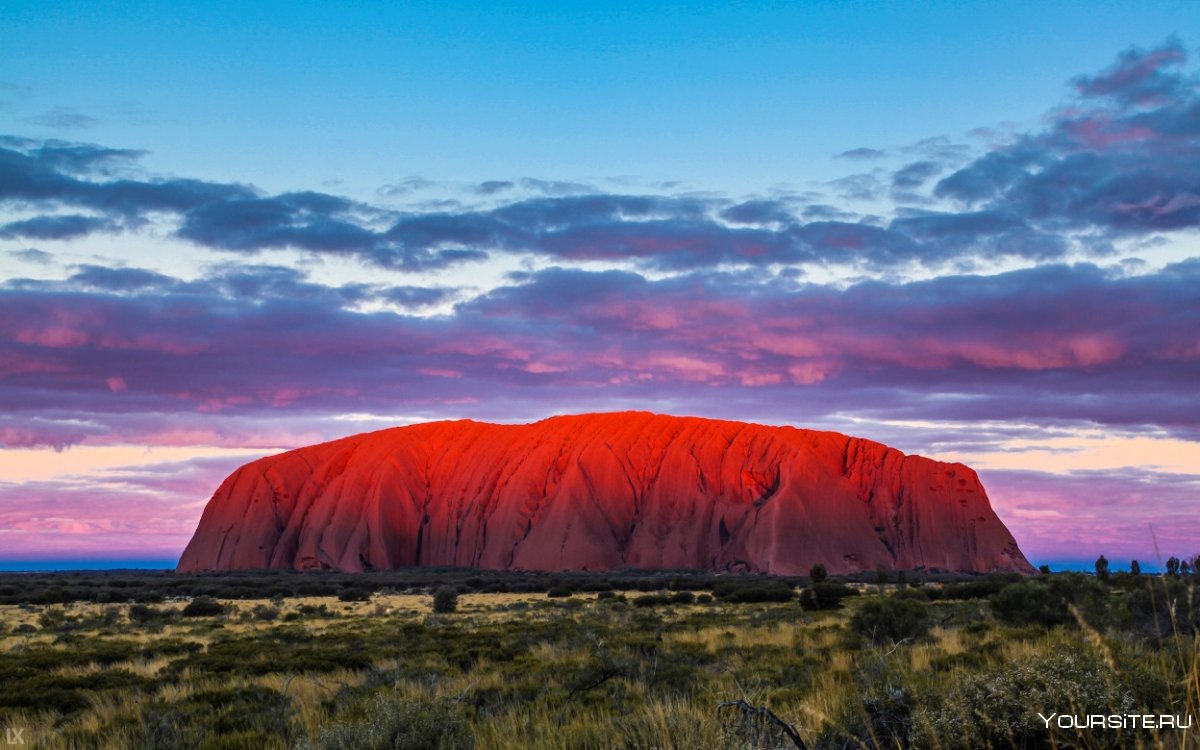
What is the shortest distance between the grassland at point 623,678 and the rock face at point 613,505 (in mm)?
61435

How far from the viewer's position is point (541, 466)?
10356 cm

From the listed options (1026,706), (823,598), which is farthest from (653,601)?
(1026,706)

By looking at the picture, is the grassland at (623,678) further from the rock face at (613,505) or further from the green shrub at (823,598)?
the rock face at (613,505)

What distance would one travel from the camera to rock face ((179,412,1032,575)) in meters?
91.6

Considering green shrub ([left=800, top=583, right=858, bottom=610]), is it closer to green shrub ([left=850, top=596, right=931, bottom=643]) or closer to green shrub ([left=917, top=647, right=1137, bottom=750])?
green shrub ([left=850, top=596, right=931, bottom=643])

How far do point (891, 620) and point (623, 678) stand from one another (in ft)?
32.6

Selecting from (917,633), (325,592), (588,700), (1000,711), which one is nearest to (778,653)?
(917,633)

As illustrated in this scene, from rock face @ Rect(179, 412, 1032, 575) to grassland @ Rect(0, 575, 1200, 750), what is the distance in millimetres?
61435

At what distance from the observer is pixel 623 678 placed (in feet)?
42.1

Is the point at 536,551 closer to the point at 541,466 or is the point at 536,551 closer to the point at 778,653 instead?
the point at 541,466

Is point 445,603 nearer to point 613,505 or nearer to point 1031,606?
point 1031,606

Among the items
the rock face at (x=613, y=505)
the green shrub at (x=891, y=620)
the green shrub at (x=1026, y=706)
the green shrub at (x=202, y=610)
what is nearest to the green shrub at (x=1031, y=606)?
the green shrub at (x=891, y=620)

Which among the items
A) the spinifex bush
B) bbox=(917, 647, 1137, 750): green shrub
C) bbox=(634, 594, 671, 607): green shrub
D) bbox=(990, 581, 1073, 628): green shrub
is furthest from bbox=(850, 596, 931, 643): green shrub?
bbox=(634, 594, 671, 607): green shrub

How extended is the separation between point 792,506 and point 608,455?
24.6m
